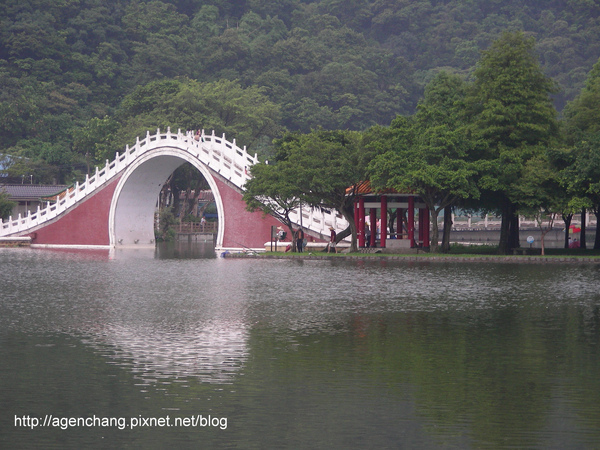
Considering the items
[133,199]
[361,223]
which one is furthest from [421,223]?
[133,199]

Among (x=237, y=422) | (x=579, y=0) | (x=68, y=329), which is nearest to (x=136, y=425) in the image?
(x=237, y=422)

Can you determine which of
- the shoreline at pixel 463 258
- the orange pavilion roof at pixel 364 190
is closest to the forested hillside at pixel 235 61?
the orange pavilion roof at pixel 364 190

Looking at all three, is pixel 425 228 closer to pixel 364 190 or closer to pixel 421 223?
pixel 421 223

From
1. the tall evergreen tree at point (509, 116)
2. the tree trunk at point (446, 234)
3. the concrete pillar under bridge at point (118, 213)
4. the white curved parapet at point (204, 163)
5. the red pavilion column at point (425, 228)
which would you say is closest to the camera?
the tall evergreen tree at point (509, 116)

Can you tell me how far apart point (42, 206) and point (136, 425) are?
207 ft

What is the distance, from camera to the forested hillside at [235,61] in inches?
3154

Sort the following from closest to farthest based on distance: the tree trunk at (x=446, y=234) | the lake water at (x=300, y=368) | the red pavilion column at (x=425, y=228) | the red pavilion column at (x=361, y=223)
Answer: the lake water at (x=300, y=368)
the tree trunk at (x=446, y=234)
the red pavilion column at (x=361, y=223)
the red pavilion column at (x=425, y=228)

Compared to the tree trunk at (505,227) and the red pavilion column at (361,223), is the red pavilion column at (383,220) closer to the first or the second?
the red pavilion column at (361,223)

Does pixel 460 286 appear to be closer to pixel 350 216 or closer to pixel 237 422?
pixel 237 422

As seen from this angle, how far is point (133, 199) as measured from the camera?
5781 cm

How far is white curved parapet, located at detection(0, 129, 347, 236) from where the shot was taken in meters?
45.2

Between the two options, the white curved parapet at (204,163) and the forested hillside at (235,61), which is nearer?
the white curved parapet at (204,163)

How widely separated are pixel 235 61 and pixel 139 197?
5007 cm

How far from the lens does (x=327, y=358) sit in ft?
41.8
